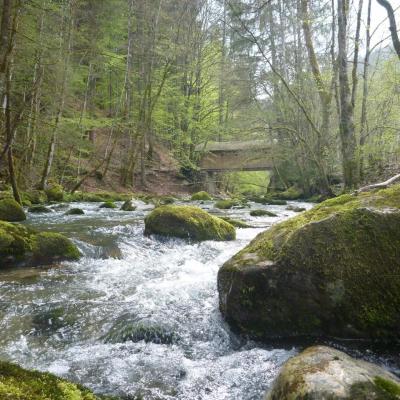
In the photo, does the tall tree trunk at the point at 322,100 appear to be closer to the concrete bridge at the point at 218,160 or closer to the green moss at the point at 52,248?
the concrete bridge at the point at 218,160

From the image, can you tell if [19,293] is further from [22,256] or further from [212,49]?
[212,49]

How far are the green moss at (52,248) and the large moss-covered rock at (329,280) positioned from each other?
3.31 m

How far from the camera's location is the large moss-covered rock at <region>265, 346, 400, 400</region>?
1.98 metres

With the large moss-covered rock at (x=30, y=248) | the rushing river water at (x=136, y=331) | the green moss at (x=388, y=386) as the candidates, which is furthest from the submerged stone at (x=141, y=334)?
the large moss-covered rock at (x=30, y=248)

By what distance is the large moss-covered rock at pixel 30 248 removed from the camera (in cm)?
561

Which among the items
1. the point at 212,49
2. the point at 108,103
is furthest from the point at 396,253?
the point at 212,49

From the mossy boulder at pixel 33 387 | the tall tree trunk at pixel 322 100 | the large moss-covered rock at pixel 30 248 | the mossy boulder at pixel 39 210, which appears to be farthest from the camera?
the tall tree trunk at pixel 322 100

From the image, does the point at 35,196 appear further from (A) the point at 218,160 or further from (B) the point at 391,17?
(A) the point at 218,160

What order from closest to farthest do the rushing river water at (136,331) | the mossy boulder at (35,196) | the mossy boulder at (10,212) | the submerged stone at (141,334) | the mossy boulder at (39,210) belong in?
1. the rushing river water at (136,331)
2. the submerged stone at (141,334)
3. the mossy boulder at (10,212)
4. the mossy boulder at (39,210)
5. the mossy boulder at (35,196)

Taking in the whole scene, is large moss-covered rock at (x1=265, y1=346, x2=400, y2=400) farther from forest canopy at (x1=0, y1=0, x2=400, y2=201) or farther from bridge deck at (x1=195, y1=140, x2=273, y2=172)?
bridge deck at (x1=195, y1=140, x2=273, y2=172)

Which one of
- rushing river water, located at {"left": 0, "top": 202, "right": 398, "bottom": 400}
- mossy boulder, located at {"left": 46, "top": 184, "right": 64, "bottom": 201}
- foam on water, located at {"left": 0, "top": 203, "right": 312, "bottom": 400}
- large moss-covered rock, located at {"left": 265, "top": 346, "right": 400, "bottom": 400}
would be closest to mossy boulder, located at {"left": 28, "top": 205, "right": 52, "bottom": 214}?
mossy boulder, located at {"left": 46, "top": 184, "right": 64, "bottom": 201}

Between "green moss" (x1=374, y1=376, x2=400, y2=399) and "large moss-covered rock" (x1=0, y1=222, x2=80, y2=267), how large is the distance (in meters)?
4.94

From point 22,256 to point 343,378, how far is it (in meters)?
4.98

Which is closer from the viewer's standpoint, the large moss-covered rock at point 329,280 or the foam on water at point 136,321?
the foam on water at point 136,321
